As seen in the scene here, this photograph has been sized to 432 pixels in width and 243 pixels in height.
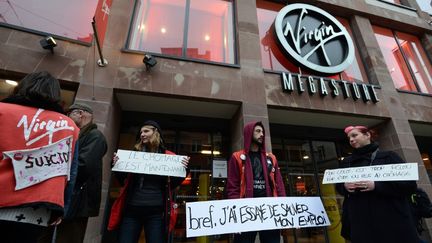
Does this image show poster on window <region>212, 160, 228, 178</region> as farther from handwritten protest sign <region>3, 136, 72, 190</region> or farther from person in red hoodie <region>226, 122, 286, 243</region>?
handwritten protest sign <region>3, 136, 72, 190</region>

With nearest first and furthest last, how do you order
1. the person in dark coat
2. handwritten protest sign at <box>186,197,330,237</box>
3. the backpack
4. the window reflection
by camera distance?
1. the person in dark coat
2. handwritten protest sign at <box>186,197,330,237</box>
3. the backpack
4. the window reflection

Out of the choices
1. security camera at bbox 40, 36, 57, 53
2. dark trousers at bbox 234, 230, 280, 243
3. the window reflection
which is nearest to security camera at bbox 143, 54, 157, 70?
security camera at bbox 40, 36, 57, 53

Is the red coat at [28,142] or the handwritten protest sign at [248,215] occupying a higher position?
the red coat at [28,142]

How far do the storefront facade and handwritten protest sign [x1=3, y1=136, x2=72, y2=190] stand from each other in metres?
3.31

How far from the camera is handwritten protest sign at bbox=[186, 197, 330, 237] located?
Result: 2715mm

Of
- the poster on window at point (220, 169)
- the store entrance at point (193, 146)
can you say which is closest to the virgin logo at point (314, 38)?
the store entrance at point (193, 146)

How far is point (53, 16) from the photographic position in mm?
5719

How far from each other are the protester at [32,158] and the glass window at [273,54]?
614cm

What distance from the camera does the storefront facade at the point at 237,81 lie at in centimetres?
532

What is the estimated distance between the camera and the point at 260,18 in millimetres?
8008

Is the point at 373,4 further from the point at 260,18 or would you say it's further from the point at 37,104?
the point at 37,104

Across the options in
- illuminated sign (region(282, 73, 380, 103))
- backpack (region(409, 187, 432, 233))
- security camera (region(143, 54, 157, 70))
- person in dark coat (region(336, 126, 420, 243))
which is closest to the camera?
person in dark coat (region(336, 126, 420, 243))

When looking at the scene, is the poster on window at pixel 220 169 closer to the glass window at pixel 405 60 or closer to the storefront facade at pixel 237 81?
the storefront facade at pixel 237 81

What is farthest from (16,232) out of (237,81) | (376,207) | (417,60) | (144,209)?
(417,60)
